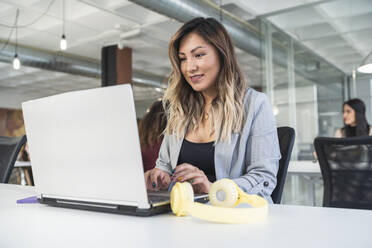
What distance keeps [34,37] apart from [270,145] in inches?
244

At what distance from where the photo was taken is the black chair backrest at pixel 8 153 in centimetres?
177

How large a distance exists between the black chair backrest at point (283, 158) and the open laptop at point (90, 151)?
1.52ft

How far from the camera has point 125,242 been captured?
0.57 meters

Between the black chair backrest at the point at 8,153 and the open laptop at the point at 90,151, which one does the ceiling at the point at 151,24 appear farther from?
the open laptop at the point at 90,151

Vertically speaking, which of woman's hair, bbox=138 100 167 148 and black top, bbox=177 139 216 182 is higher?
woman's hair, bbox=138 100 167 148

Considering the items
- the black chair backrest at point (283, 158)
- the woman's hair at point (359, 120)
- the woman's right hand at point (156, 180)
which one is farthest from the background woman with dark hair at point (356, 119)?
the woman's right hand at point (156, 180)

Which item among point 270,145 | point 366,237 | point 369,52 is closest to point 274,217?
point 366,237

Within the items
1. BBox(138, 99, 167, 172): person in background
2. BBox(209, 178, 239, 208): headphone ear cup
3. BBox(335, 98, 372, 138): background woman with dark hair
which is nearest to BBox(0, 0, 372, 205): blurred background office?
BBox(335, 98, 372, 138): background woman with dark hair

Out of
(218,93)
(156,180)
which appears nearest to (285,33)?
(218,93)

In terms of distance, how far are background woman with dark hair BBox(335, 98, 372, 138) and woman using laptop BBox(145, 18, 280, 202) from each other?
306 centimetres

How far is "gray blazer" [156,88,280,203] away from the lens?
112 cm

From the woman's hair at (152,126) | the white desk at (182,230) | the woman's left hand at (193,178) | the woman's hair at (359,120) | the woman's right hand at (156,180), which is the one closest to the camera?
the white desk at (182,230)

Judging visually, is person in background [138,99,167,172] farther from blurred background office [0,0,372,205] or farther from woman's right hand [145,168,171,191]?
blurred background office [0,0,372,205]

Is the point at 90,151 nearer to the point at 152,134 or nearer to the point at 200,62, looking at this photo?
the point at 200,62
